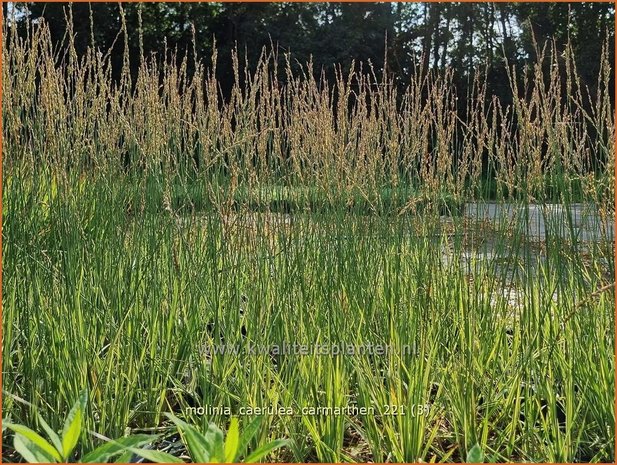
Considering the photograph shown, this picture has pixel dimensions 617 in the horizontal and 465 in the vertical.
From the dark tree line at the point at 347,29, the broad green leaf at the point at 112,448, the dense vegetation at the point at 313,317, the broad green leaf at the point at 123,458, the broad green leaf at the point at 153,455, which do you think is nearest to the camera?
the broad green leaf at the point at 153,455

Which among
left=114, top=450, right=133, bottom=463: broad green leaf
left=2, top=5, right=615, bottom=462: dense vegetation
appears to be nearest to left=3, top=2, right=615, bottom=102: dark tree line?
left=2, top=5, right=615, bottom=462: dense vegetation

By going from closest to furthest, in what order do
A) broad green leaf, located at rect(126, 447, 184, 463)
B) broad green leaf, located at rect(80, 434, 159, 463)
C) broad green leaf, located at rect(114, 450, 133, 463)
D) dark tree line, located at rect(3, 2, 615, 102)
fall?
broad green leaf, located at rect(126, 447, 184, 463) < broad green leaf, located at rect(80, 434, 159, 463) < broad green leaf, located at rect(114, 450, 133, 463) < dark tree line, located at rect(3, 2, 615, 102)

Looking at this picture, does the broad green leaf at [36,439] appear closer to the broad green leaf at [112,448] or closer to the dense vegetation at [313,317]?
the broad green leaf at [112,448]

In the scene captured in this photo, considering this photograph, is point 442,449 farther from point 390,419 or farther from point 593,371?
point 593,371

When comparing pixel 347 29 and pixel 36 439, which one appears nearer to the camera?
pixel 36 439

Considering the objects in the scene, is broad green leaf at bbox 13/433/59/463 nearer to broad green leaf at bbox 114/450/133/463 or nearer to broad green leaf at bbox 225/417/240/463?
broad green leaf at bbox 114/450/133/463

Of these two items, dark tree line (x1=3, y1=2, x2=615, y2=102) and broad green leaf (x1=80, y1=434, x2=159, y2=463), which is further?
dark tree line (x1=3, y1=2, x2=615, y2=102)

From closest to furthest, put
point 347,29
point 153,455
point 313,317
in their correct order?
point 153,455, point 313,317, point 347,29

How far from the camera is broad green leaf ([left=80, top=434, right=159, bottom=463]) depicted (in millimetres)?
1161

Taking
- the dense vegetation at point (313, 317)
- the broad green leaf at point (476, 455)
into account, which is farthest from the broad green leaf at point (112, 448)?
the broad green leaf at point (476, 455)

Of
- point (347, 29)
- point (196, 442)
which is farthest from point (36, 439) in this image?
point (347, 29)

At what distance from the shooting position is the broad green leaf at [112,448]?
1161 millimetres

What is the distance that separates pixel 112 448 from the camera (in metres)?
1.23

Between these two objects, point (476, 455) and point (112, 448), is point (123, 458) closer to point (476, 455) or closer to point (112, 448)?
point (112, 448)
